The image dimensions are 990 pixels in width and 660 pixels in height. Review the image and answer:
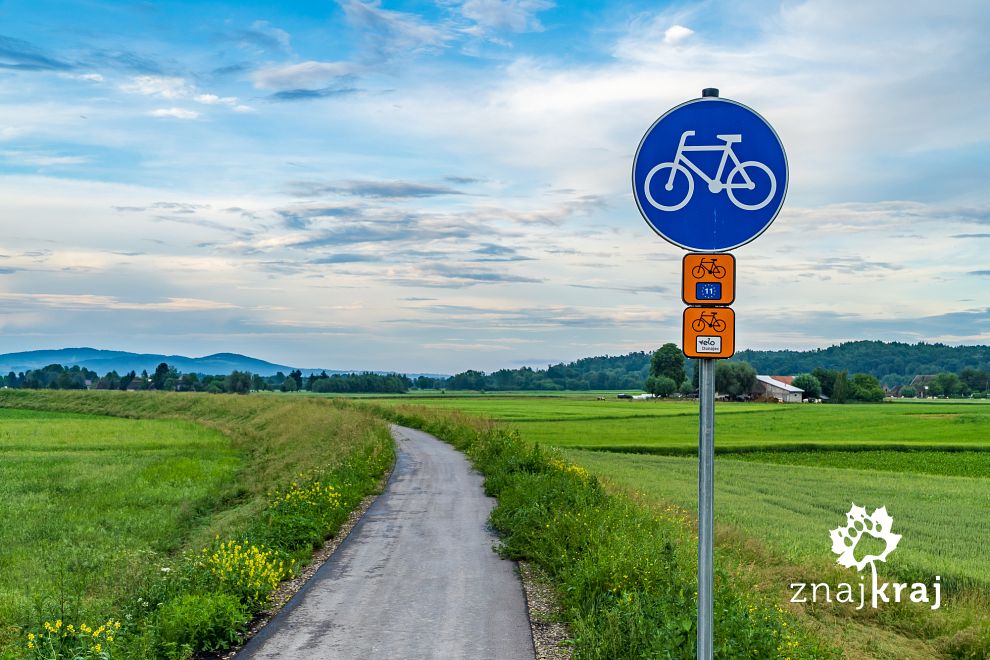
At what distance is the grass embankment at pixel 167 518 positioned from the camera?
782 cm

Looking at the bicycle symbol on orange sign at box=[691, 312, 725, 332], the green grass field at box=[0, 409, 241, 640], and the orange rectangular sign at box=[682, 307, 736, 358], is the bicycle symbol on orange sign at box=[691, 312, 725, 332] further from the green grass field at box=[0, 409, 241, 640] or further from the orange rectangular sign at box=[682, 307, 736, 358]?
the green grass field at box=[0, 409, 241, 640]

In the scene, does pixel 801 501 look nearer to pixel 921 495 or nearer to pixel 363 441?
pixel 921 495

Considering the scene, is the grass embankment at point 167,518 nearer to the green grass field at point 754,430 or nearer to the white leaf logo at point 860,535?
the white leaf logo at point 860,535

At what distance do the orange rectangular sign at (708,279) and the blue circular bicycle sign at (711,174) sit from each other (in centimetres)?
12

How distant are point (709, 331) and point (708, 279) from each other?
1.06 feet

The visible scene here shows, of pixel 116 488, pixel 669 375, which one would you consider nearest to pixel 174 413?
pixel 116 488

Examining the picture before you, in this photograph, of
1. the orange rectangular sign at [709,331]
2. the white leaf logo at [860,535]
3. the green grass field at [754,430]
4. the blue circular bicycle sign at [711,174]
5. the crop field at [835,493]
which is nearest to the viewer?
the orange rectangular sign at [709,331]

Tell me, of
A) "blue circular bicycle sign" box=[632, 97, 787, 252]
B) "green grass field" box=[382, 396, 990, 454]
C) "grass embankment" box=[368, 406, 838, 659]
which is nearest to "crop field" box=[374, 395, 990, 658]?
"green grass field" box=[382, 396, 990, 454]

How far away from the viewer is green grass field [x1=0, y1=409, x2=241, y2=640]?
13289mm

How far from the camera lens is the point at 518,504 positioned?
578 inches

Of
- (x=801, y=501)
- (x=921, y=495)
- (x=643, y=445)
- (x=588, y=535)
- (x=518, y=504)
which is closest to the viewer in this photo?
(x=588, y=535)

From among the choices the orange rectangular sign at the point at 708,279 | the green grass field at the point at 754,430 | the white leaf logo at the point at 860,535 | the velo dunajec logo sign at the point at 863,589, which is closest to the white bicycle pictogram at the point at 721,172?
the orange rectangular sign at the point at 708,279

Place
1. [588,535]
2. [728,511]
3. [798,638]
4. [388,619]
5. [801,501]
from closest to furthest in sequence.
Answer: [798,638], [388,619], [588,535], [728,511], [801,501]

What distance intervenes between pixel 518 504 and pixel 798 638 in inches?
296
